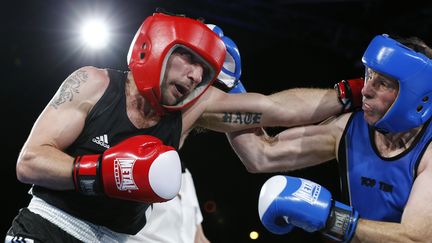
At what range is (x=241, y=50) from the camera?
653cm

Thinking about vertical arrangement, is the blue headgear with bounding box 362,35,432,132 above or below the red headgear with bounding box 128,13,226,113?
below

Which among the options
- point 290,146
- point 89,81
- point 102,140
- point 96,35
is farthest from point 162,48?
point 96,35

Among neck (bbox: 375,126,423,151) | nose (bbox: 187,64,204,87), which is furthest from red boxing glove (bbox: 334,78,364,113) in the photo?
nose (bbox: 187,64,204,87)

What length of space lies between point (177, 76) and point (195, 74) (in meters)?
0.08

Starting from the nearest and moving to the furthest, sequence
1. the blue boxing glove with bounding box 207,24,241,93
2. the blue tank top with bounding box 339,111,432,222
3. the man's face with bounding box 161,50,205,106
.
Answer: the blue tank top with bounding box 339,111,432,222, the man's face with bounding box 161,50,205,106, the blue boxing glove with bounding box 207,24,241,93

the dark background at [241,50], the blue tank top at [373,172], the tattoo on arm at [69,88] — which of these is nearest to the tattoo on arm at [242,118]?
the blue tank top at [373,172]

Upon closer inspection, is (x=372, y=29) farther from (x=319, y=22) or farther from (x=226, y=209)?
(x=226, y=209)

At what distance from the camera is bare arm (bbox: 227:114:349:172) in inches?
103

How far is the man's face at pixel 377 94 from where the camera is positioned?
2215 millimetres

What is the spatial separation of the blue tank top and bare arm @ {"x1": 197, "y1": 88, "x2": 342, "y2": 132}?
152 mm

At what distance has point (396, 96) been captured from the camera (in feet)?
7.23

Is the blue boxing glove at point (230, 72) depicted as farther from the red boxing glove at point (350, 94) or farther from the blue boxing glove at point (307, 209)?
the blue boxing glove at point (307, 209)

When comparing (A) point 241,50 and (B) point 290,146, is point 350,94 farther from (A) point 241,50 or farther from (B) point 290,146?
(A) point 241,50

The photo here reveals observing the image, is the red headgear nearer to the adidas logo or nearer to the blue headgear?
the adidas logo
